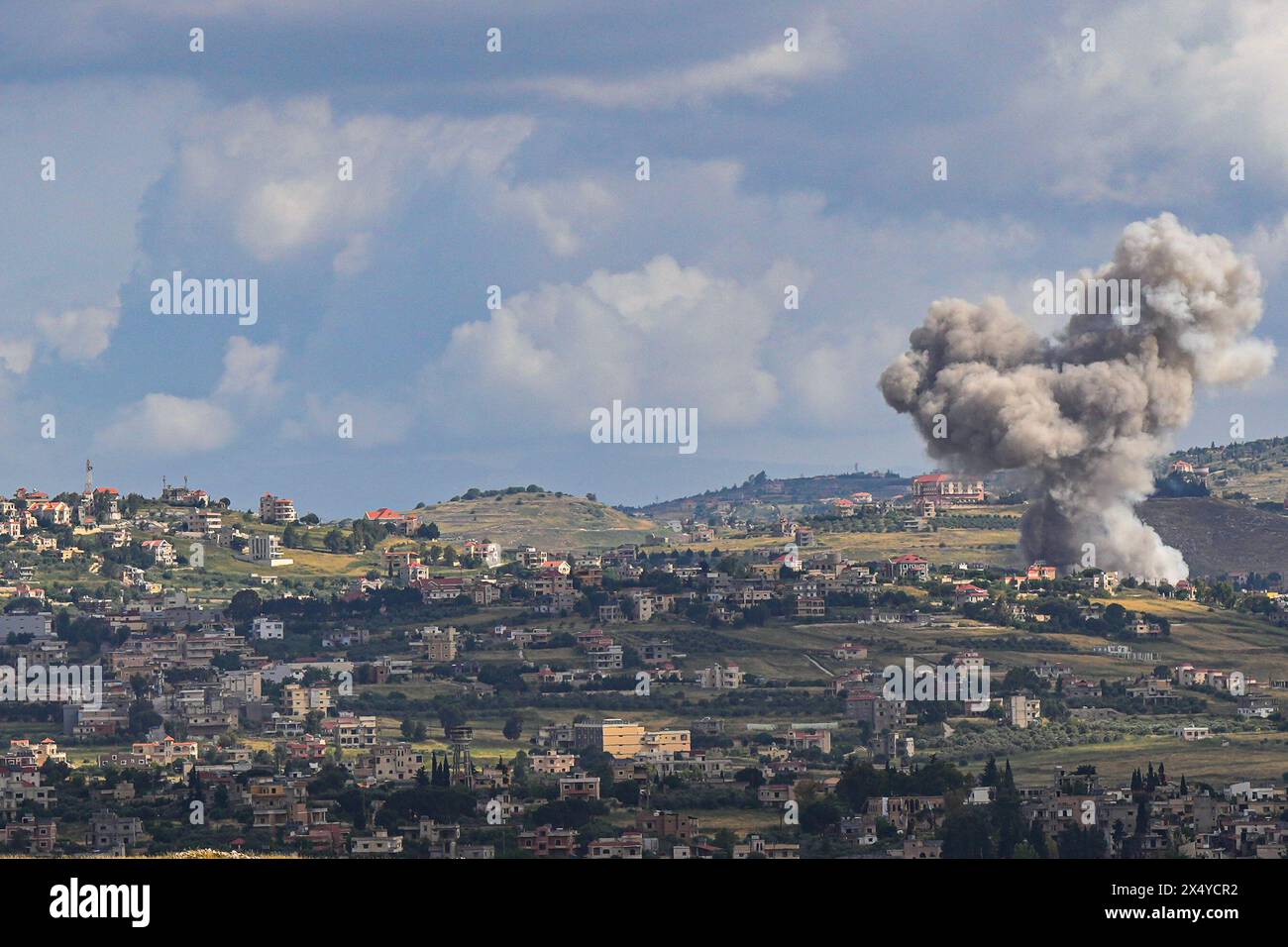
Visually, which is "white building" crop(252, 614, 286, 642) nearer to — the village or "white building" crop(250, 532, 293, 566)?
the village

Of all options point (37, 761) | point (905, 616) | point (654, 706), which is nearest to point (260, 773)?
point (37, 761)

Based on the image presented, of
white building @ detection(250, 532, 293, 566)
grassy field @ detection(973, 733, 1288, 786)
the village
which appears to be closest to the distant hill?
the village

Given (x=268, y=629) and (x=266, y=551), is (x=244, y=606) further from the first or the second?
(x=266, y=551)

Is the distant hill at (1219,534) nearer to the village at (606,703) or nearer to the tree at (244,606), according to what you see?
the village at (606,703)

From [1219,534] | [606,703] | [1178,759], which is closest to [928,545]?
[1219,534]

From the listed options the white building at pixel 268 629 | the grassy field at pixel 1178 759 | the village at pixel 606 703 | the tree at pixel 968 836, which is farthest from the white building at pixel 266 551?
the tree at pixel 968 836
